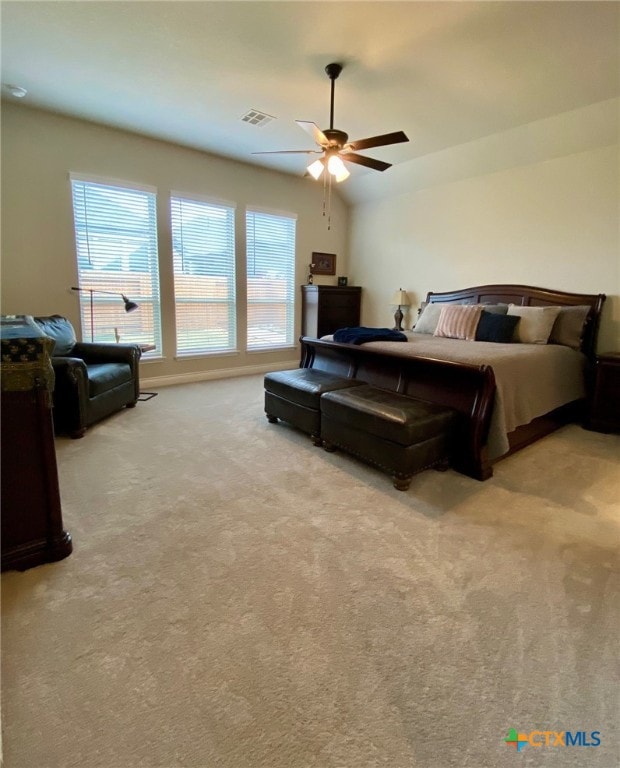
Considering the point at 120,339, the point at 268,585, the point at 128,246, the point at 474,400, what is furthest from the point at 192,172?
the point at 268,585

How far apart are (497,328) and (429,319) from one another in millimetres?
997

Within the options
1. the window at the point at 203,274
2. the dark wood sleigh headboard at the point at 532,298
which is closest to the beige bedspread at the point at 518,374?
the dark wood sleigh headboard at the point at 532,298

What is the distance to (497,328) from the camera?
155 inches

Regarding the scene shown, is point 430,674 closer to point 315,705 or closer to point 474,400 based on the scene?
point 315,705

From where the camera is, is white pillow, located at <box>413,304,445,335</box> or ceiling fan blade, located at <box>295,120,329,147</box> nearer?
ceiling fan blade, located at <box>295,120,329,147</box>

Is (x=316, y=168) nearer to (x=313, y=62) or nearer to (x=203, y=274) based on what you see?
(x=313, y=62)

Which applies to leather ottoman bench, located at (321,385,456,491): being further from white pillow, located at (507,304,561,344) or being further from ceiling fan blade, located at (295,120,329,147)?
ceiling fan blade, located at (295,120,329,147)

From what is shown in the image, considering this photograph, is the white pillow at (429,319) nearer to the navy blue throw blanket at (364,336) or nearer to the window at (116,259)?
the navy blue throw blanket at (364,336)

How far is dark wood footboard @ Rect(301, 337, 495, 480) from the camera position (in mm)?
2635

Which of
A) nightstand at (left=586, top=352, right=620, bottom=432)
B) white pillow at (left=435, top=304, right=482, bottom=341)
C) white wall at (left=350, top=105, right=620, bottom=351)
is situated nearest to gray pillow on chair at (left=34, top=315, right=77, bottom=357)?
white pillow at (left=435, top=304, right=482, bottom=341)

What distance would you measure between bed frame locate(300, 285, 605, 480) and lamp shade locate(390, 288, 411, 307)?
115 centimetres

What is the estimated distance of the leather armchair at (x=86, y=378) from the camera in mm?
3277

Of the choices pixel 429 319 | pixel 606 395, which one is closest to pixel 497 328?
pixel 429 319

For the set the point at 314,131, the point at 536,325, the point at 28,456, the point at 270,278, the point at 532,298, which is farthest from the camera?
the point at 270,278
